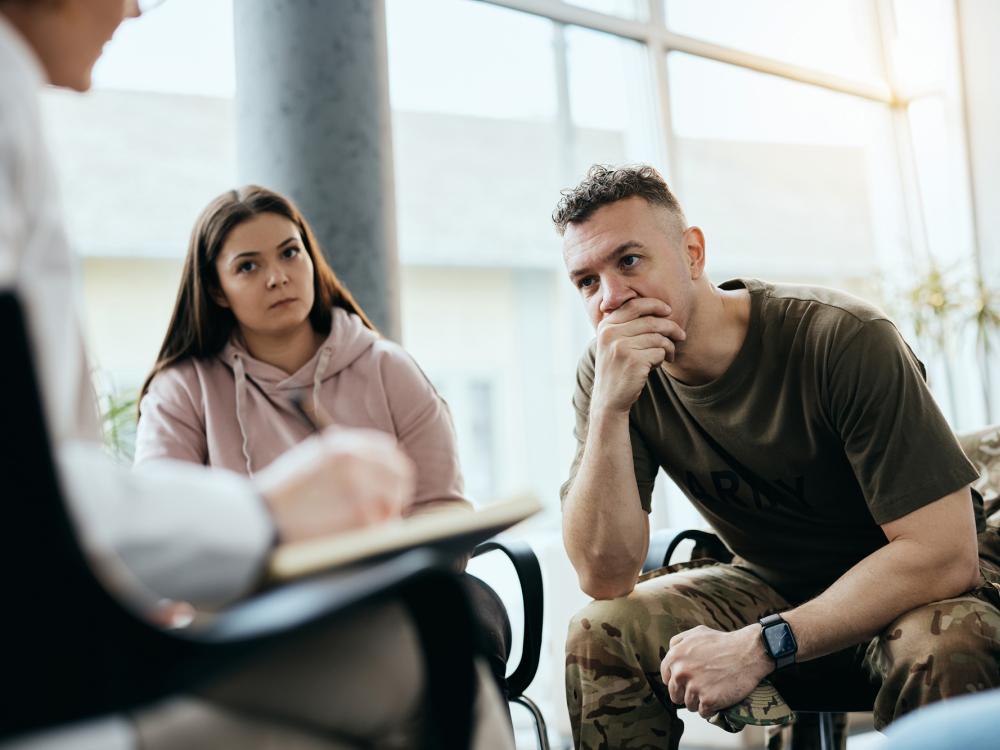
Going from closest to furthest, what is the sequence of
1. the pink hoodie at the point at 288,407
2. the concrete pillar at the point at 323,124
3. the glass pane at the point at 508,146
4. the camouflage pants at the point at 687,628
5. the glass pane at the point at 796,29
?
the camouflage pants at the point at 687,628 < the pink hoodie at the point at 288,407 < the concrete pillar at the point at 323,124 < the glass pane at the point at 508,146 < the glass pane at the point at 796,29

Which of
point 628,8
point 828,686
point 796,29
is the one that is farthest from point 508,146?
point 828,686

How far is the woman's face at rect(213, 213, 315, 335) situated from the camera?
1.99 meters

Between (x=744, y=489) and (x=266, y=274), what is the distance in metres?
1.06

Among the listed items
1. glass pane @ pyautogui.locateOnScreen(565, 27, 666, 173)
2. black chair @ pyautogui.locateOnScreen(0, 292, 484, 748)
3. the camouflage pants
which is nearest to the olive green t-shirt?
the camouflage pants

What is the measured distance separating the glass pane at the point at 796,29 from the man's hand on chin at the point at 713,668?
10.2 ft

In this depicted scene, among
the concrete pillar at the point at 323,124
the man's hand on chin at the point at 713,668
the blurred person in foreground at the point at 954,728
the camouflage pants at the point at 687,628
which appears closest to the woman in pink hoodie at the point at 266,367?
the concrete pillar at the point at 323,124

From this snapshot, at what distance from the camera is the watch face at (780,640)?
1.43 metres

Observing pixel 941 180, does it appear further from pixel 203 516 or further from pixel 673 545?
pixel 203 516

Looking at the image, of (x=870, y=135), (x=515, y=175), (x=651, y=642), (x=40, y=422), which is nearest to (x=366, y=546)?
(x=40, y=422)

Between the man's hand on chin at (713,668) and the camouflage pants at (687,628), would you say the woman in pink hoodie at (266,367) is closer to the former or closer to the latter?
the camouflage pants at (687,628)

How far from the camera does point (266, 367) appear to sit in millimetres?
2020

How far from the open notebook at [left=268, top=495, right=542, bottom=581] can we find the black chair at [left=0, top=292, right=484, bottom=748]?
2 cm

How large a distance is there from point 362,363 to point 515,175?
208 cm

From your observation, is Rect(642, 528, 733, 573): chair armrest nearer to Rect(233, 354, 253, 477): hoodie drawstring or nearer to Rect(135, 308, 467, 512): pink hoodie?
Rect(135, 308, 467, 512): pink hoodie
